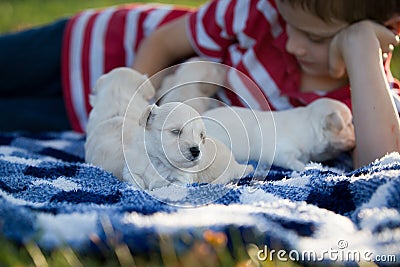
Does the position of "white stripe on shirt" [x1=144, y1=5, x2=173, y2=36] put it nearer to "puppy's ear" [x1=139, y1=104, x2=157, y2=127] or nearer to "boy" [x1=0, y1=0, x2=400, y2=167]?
"boy" [x1=0, y1=0, x2=400, y2=167]

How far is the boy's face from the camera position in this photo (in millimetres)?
1922

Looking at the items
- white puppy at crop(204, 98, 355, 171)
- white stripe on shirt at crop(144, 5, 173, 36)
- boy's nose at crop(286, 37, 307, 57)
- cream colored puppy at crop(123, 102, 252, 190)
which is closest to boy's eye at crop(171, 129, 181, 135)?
cream colored puppy at crop(123, 102, 252, 190)

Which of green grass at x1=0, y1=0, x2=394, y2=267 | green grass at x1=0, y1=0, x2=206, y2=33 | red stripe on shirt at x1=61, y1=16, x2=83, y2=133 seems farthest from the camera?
green grass at x1=0, y1=0, x2=206, y2=33

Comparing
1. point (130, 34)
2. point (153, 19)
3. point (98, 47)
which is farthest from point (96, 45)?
point (153, 19)

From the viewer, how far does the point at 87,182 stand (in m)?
1.50

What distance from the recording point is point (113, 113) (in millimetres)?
1744

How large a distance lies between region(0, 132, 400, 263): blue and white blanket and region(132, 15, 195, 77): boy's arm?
805 millimetres

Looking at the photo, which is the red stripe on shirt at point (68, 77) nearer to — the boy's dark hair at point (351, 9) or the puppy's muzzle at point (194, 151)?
the boy's dark hair at point (351, 9)

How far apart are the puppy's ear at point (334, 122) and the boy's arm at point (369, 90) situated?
0.09 metres

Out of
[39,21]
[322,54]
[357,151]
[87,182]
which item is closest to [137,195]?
[87,182]

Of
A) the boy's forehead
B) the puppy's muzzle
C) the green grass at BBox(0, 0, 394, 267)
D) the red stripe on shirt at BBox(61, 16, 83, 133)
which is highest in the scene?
the boy's forehead

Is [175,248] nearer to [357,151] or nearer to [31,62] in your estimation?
[357,151]

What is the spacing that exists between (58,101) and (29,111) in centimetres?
12

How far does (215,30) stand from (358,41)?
600mm
